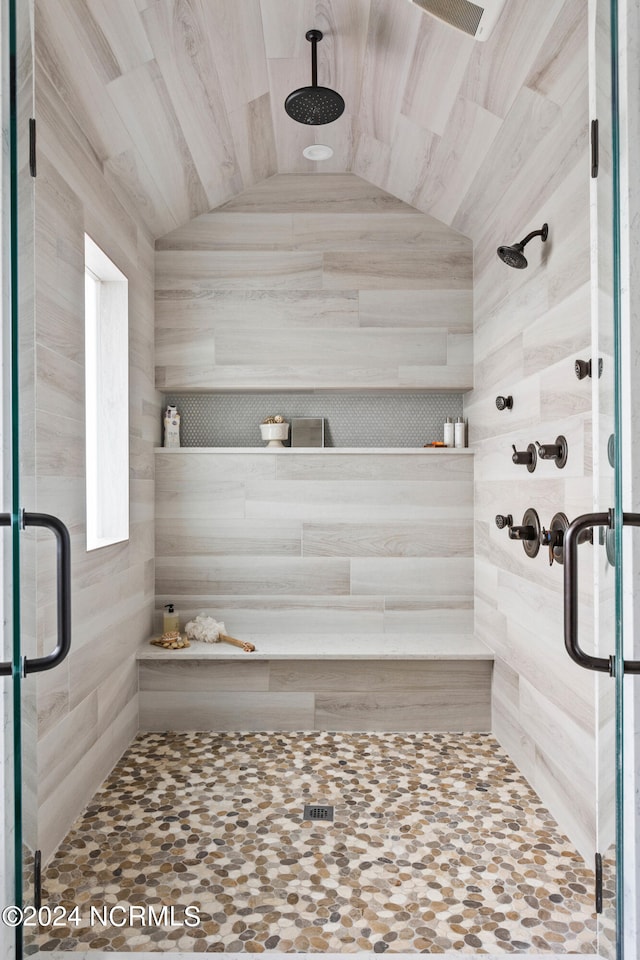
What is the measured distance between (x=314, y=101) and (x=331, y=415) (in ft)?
5.03

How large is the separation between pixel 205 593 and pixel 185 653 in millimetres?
451

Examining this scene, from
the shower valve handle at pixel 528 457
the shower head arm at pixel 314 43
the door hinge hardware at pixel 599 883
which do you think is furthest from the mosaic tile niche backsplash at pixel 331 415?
the door hinge hardware at pixel 599 883

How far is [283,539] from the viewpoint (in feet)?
10.9

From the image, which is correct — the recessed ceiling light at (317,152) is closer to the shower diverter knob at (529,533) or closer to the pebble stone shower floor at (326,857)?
the shower diverter knob at (529,533)

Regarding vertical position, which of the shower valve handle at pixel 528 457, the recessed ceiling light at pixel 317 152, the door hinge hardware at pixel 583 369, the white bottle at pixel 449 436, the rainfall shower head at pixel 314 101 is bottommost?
the shower valve handle at pixel 528 457

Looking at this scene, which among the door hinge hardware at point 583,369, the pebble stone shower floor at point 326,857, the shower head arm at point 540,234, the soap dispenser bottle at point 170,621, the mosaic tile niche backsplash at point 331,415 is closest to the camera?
the pebble stone shower floor at point 326,857

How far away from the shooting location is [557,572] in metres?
2.17

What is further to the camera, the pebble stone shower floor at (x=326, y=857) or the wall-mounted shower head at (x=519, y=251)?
the wall-mounted shower head at (x=519, y=251)

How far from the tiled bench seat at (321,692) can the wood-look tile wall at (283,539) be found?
1.25ft

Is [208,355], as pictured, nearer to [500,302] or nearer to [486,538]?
[500,302]

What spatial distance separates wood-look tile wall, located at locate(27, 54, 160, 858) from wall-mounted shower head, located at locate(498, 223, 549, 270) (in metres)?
1.52

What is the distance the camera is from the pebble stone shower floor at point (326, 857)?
5.36 ft

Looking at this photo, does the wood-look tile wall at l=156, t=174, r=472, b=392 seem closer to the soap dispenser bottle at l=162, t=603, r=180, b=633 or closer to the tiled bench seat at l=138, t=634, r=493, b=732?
the soap dispenser bottle at l=162, t=603, r=180, b=633

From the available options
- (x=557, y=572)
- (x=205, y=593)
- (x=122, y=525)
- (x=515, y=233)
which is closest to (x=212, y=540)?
(x=205, y=593)
